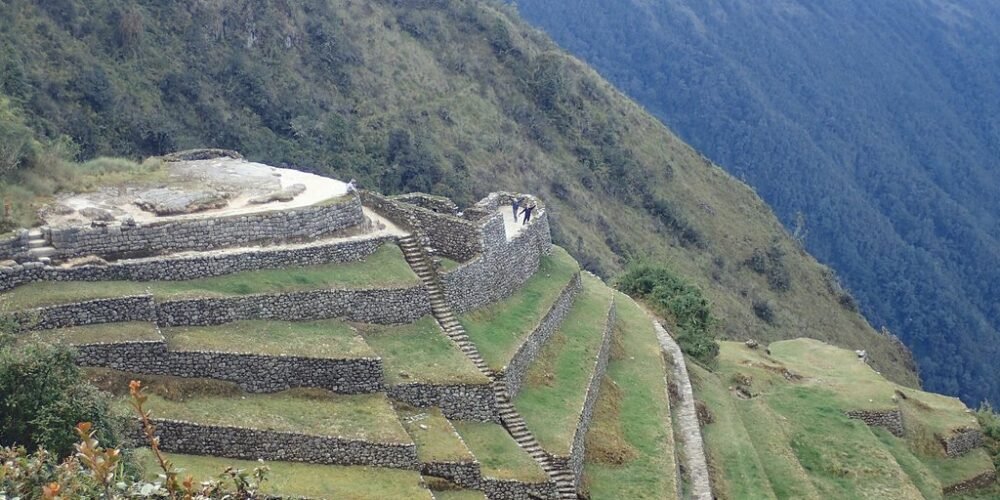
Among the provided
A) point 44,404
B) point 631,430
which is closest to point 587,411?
point 631,430

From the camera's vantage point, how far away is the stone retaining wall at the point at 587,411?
25.8 m

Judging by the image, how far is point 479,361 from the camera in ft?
89.4

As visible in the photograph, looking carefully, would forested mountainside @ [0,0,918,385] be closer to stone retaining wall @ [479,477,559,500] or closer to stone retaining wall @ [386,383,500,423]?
stone retaining wall @ [386,383,500,423]

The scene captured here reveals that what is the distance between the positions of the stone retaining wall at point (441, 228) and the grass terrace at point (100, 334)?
33.7 feet

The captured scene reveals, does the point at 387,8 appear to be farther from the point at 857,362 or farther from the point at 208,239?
the point at 208,239

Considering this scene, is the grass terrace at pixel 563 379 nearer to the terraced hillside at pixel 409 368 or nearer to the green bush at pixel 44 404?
the terraced hillside at pixel 409 368

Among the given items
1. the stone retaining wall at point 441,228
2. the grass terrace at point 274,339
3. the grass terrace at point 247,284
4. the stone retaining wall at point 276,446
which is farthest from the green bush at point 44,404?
the stone retaining wall at point 441,228

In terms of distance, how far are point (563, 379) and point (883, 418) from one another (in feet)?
60.9

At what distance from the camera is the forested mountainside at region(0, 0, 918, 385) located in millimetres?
59031

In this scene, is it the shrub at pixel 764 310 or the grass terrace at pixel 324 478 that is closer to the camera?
the grass terrace at pixel 324 478

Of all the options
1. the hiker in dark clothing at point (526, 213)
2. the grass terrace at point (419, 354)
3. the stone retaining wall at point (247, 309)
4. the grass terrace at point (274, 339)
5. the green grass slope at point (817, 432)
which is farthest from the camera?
the hiker in dark clothing at point (526, 213)

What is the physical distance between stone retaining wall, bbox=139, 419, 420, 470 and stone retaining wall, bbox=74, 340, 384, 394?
171 centimetres

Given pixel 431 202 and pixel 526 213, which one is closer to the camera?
pixel 431 202

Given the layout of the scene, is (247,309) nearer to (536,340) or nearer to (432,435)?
(432,435)
